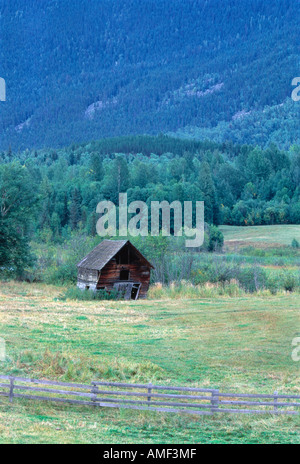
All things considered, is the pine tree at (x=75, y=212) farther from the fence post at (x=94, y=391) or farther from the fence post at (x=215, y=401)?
the fence post at (x=215, y=401)

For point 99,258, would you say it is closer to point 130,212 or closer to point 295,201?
point 130,212

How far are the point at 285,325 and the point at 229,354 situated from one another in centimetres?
667

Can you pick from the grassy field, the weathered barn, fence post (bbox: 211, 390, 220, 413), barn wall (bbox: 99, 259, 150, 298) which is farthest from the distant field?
fence post (bbox: 211, 390, 220, 413)

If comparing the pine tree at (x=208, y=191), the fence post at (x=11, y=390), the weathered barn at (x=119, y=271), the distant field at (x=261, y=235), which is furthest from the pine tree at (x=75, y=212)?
the fence post at (x=11, y=390)

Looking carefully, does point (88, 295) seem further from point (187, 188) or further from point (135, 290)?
point (187, 188)

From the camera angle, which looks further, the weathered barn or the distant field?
the distant field

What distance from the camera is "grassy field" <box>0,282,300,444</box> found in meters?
16.0

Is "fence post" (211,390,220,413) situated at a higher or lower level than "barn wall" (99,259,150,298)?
lower

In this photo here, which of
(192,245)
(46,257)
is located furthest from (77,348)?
(192,245)

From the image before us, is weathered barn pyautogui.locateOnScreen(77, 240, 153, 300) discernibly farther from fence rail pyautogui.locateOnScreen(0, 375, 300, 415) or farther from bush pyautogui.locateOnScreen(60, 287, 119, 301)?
fence rail pyautogui.locateOnScreen(0, 375, 300, 415)

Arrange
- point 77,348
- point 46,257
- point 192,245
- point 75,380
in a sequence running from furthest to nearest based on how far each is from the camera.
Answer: point 192,245 → point 46,257 → point 77,348 → point 75,380

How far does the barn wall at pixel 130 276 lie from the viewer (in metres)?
50.6

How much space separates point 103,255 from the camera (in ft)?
170
